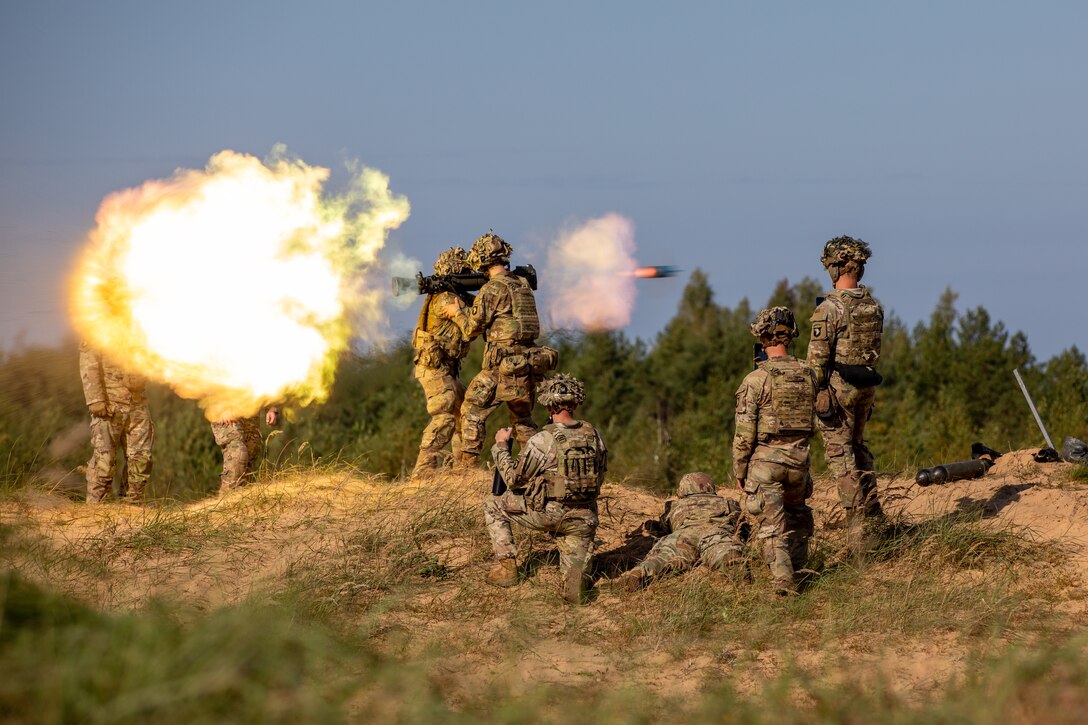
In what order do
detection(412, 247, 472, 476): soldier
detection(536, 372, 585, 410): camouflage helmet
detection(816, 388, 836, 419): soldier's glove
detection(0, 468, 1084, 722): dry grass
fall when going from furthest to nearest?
1. detection(412, 247, 472, 476): soldier
2. detection(816, 388, 836, 419): soldier's glove
3. detection(536, 372, 585, 410): camouflage helmet
4. detection(0, 468, 1084, 722): dry grass

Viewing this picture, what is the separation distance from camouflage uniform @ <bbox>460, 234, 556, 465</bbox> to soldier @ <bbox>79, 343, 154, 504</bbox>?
3.46 meters

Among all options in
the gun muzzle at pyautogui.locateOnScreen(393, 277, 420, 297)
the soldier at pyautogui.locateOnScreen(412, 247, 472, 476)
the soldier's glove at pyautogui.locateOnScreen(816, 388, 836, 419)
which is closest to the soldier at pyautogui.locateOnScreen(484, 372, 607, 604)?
the soldier's glove at pyautogui.locateOnScreen(816, 388, 836, 419)

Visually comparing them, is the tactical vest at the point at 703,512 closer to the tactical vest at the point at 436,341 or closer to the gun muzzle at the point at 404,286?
the tactical vest at the point at 436,341

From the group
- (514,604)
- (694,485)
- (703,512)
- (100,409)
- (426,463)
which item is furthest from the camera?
(426,463)

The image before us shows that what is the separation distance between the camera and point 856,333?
10836 millimetres

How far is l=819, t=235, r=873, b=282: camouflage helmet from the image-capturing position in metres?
11.0

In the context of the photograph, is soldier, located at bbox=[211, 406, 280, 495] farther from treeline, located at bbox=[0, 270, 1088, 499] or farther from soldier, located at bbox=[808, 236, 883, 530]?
soldier, located at bbox=[808, 236, 883, 530]

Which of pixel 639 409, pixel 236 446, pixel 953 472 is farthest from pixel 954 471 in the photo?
pixel 639 409

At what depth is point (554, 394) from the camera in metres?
9.94

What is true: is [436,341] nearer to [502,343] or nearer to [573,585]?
[502,343]

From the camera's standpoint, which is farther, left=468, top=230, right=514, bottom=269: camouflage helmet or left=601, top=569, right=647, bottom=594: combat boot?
left=468, top=230, right=514, bottom=269: camouflage helmet

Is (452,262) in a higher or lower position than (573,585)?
higher

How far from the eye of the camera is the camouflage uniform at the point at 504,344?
42.6 feet

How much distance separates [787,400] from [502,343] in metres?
3.98
